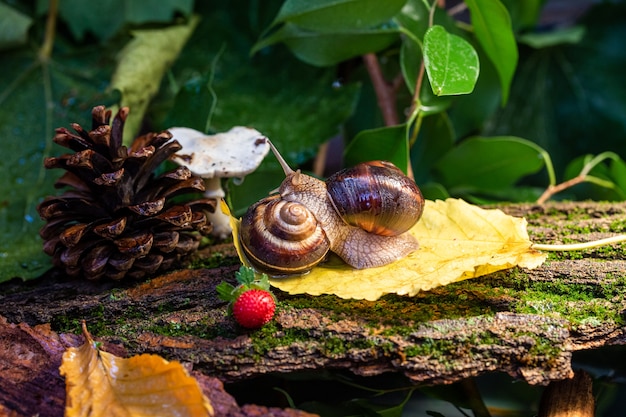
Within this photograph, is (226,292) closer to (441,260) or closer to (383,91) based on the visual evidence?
(441,260)

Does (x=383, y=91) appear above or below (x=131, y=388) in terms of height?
above

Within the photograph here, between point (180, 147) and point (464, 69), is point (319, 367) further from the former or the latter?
point (464, 69)

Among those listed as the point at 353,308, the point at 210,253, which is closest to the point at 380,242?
the point at 353,308

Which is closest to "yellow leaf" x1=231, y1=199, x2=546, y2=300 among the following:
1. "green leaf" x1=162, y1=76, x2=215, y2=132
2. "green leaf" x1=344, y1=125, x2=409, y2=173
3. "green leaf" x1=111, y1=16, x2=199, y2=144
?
"green leaf" x1=344, y1=125, x2=409, y2=173

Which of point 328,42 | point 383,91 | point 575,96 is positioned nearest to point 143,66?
point 328,42

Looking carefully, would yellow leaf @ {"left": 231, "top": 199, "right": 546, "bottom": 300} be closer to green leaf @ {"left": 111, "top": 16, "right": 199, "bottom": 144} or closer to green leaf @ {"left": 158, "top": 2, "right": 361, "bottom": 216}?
green leaf @ {"left": 158, "top": 2, "right": 361, "bottom": 216}

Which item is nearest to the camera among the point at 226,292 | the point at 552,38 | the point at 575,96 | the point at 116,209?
the point at 226,292
